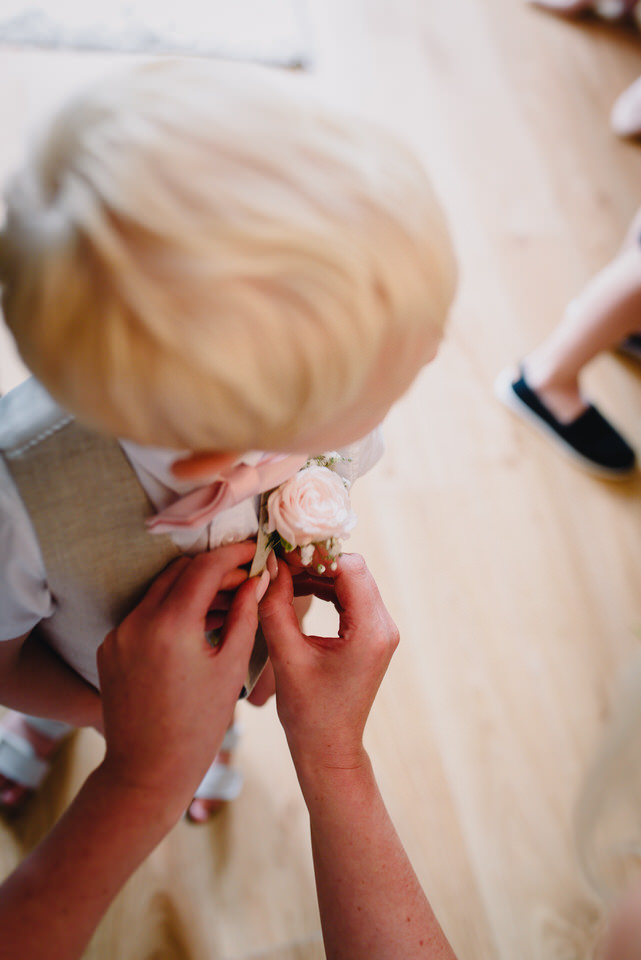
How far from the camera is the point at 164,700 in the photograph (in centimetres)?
55

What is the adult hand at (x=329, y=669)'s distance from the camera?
62 cm

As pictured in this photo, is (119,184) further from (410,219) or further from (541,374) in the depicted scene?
(541,374)

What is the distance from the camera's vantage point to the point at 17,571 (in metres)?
0.54

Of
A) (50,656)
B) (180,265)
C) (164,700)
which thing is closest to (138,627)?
(164,700)

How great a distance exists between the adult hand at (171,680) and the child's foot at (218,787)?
19.1 inches

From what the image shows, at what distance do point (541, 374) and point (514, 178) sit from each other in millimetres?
627

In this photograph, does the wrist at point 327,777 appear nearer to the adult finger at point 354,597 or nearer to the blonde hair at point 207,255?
the adult finger at point 354,597

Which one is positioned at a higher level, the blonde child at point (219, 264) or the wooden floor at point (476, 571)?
the blonde child at point (219, 264)

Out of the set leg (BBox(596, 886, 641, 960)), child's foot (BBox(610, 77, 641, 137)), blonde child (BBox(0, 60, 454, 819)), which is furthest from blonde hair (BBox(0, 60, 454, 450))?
child's foot (BBox(610, 77, 641, 137))

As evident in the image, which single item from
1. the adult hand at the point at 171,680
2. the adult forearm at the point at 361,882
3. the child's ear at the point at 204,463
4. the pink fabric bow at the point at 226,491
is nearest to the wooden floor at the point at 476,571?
the adult forearm at the point at 361,882

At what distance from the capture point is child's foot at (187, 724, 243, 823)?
40.6 inches

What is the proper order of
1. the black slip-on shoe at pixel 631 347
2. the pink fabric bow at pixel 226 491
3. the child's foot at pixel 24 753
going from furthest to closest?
1. the black slip-on shoe at pixel 631 347
2. the child's foot at pixel 24 753
3. the pink fabric bow at pixel 226 491

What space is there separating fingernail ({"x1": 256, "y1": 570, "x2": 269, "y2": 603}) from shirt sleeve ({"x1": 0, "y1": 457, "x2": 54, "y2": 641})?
173 millimetres

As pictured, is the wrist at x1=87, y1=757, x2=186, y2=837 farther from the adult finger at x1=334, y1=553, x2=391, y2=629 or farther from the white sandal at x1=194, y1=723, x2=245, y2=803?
the white sandal at x1=194, y1=723, x2=245, y2=803
